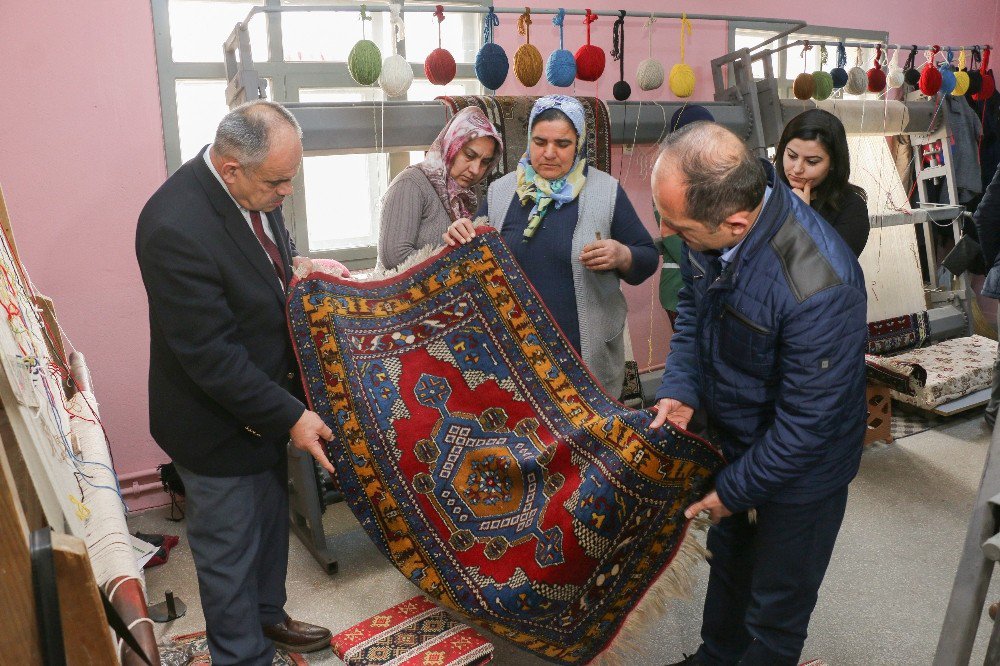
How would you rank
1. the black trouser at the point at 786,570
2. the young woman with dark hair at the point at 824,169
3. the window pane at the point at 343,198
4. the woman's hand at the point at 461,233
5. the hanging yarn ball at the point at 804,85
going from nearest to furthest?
the black trouser at the point at 786,570, the woman's hand at the point at 461,233, the young woman with dark hair at the point at 824,169, the window pane at the point at 343,198, the hanging yarn ball at the point at 804,85

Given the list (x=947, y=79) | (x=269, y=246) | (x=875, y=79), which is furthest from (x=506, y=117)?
(x=947, y=79)

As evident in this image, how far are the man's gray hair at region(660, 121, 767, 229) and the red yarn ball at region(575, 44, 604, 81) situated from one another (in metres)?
2.12

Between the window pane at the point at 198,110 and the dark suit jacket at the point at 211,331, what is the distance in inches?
66.8

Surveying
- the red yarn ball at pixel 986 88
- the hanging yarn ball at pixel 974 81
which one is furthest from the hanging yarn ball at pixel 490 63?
the red yarn ball at pixel 986 88

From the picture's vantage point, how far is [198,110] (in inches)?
132

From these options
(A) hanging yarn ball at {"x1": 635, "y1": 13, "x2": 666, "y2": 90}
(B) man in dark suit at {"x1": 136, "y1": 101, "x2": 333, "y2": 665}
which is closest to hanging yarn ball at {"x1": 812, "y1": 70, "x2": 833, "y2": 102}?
(A) hanging yarn ball at {"x1": 635, "y1": 13, "x2": 666, "y2": 90}

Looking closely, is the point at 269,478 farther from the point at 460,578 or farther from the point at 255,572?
the point at 460,578

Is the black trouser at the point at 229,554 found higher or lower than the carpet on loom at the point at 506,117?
lower

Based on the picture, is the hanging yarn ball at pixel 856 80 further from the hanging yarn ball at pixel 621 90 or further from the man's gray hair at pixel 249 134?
the man's gray hair at pixel 249 134

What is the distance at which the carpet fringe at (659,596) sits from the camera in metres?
1.80

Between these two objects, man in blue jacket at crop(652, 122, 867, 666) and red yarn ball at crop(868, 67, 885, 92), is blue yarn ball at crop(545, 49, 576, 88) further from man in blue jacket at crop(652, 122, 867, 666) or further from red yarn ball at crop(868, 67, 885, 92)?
red yarn ball at crop(868, 67, 885, 92)

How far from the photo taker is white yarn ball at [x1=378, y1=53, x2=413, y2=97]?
292 centimetres

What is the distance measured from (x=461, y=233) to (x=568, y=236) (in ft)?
1.17

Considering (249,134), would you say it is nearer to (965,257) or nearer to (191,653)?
(191,653)
